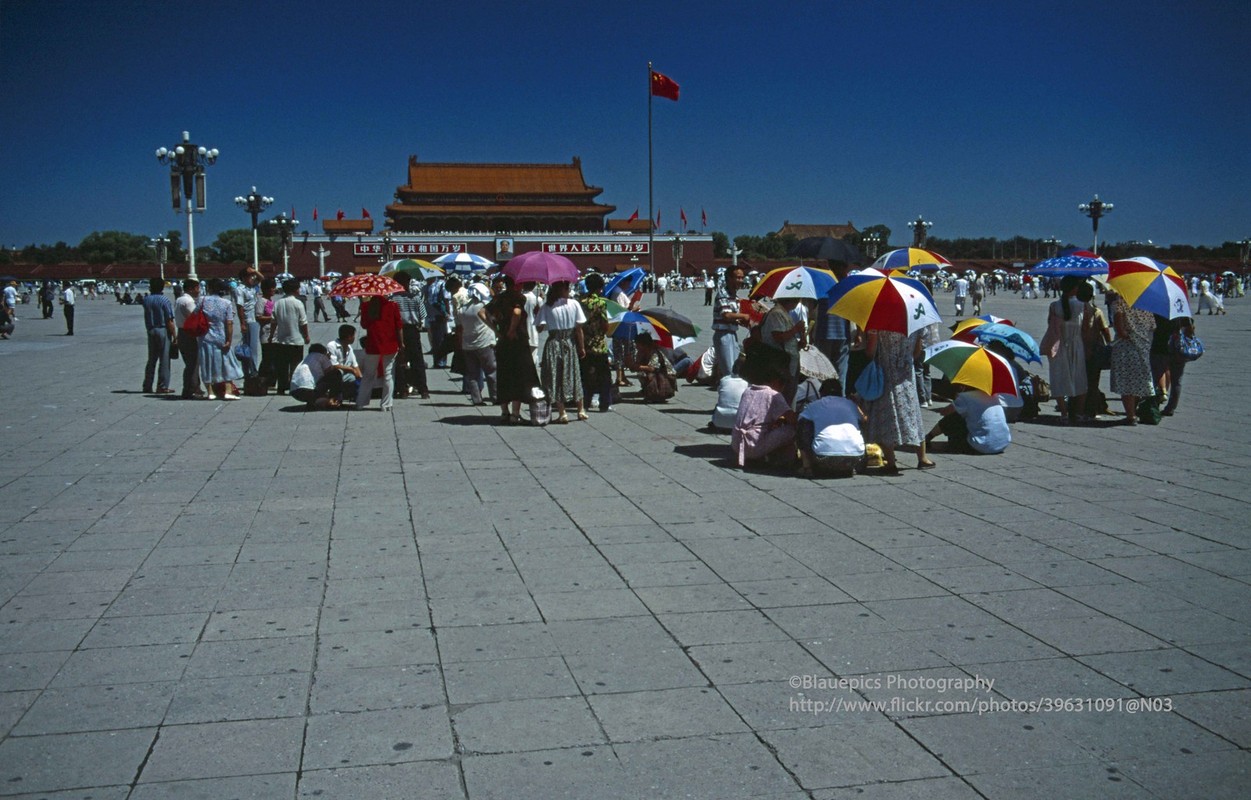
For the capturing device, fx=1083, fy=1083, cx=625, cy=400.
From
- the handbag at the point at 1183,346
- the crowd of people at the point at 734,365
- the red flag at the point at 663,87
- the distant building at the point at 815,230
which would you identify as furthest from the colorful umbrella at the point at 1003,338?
the distant building at the point at 815,230

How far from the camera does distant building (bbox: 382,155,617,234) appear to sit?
236ft

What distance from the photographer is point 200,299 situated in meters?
12.5

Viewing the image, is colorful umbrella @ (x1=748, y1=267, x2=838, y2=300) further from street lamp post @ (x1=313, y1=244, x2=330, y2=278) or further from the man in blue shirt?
street lamp post @ (x1=313, y1=244, x2=330, y2=278)

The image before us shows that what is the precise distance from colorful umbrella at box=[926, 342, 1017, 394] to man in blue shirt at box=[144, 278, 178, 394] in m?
9.24

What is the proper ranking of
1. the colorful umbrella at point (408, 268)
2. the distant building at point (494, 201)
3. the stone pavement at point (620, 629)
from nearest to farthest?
the stone pavement at point (620, 629), the colorful umbrella at point (408, 268), the distant building at point (494, 201)

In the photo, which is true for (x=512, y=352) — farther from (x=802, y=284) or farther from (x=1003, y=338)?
(x=1003, y=338)

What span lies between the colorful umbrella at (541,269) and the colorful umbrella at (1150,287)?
4.89m

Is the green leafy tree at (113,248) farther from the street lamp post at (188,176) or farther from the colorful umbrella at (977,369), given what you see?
the colorful umbrella at (977,369)

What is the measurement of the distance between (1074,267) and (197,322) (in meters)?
9.33

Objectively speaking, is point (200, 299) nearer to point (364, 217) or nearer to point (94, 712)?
point (94, 712)

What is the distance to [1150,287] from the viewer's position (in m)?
9.27

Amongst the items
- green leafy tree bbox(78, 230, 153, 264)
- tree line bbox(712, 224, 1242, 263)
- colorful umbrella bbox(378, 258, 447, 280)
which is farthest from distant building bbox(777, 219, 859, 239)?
colorful umbrella bbox(378, 258, 447, 280)

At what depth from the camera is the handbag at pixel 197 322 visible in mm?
12047

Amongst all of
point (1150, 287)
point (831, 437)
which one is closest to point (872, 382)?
point (831, 437)
